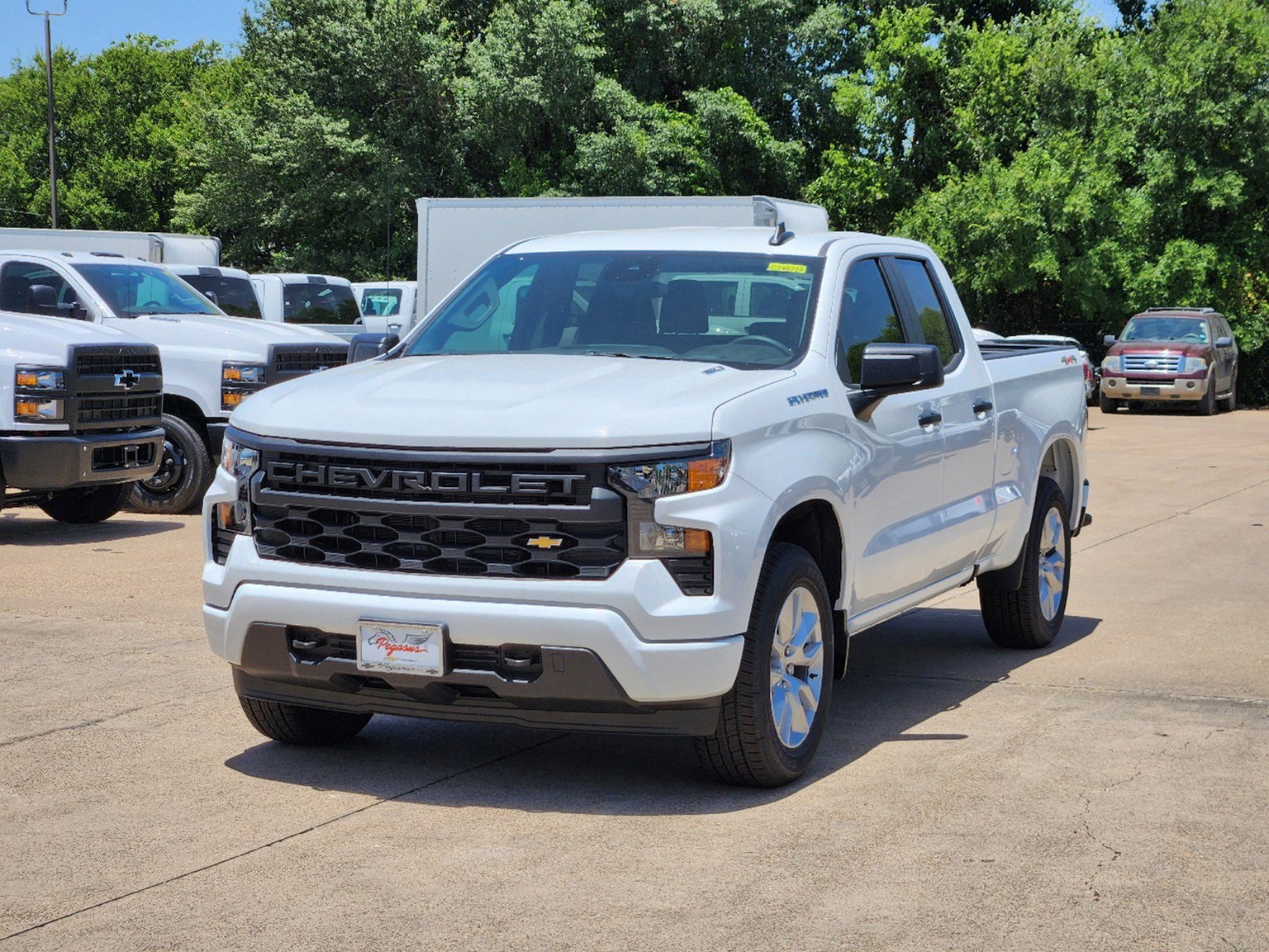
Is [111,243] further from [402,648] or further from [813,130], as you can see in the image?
Result: [813,130]

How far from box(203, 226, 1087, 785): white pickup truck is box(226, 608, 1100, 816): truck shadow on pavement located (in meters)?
0.15

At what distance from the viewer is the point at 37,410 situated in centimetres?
1251

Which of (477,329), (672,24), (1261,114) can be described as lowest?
(477,329)

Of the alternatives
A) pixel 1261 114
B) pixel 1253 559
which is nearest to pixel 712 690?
pixel 1253 559

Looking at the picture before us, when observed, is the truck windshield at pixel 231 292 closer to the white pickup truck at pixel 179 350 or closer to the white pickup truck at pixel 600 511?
the white pickup truck at pixel 179 350

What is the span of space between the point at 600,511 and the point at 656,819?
102cm

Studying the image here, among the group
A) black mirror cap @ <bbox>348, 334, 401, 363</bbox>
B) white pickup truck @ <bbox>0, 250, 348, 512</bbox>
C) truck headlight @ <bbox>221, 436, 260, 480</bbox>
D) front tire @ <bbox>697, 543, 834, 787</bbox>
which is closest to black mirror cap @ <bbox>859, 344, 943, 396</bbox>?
front tire @ <bbox>697, 543, 834, 787</bbox>

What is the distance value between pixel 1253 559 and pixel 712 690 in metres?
8.01

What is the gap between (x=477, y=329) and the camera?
684 centimetres

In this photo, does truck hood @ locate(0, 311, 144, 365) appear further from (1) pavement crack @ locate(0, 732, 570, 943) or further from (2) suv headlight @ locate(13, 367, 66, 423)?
(1) pavement crack @ locate(0, 732, 570, 943)

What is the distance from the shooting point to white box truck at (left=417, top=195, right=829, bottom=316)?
18.0 m

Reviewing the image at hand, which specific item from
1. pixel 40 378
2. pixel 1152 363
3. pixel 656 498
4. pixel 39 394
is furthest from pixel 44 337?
pixel 1152 363

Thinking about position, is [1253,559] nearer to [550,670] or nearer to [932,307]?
[932,307]

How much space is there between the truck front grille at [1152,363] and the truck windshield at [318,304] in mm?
15088
